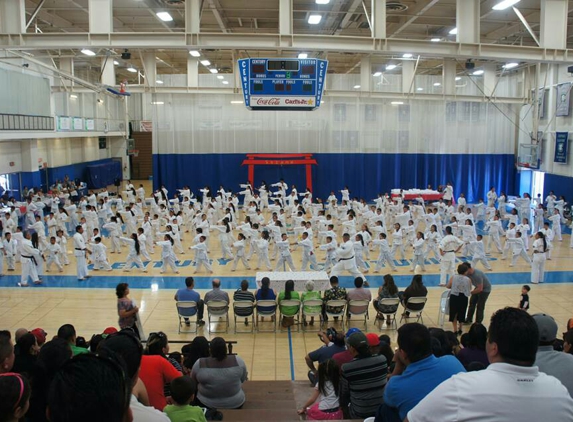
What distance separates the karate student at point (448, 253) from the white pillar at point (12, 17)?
524 inches

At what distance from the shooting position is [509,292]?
14508 millimetres

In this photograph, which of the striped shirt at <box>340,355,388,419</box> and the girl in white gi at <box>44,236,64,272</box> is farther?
the girl in white gi at <box>44,236,64,272</box>

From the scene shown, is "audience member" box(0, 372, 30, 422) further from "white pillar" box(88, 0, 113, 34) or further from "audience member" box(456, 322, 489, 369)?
"white pillar" box(88, 0, 113, 34)

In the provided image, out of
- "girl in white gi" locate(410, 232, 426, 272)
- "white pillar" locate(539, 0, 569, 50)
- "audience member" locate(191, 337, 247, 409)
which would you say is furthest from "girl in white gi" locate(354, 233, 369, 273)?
"audience member" locate(191, 337, 247, 409)

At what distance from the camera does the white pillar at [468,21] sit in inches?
640

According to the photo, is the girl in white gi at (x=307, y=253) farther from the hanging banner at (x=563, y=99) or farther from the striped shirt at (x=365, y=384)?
the hanging banner at (x=563, y=99)

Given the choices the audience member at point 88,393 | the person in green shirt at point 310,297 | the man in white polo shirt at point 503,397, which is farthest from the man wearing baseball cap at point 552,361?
the person in green shirt at point 310,297

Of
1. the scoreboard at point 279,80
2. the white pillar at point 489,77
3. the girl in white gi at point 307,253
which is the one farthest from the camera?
the white pillar at point 489,77

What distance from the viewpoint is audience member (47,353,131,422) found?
1.76 metres

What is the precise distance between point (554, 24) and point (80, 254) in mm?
16102

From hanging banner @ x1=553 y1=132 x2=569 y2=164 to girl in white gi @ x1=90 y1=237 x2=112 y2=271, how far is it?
22828 millimetres

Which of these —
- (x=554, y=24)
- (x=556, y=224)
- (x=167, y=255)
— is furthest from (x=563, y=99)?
(x=167, y=255)

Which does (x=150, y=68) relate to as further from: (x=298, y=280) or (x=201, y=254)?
(x=298, y=280)

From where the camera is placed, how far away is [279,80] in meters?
17.8
